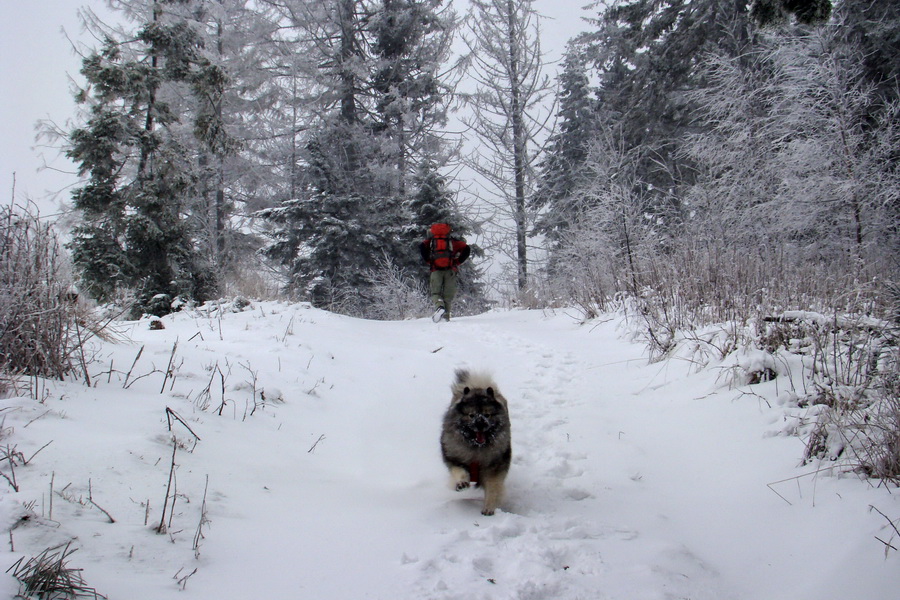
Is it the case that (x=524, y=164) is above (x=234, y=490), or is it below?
above

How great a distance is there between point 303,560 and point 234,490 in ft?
2.40

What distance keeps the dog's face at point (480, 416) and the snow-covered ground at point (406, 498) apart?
445 mm

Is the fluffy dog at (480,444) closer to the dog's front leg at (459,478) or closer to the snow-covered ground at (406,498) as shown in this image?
the dog's front leg at (459,478)

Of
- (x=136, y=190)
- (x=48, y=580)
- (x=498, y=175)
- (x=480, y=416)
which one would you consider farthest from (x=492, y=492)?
(x=498, y=175)

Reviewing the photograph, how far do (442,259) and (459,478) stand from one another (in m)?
8.16

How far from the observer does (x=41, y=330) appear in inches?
124

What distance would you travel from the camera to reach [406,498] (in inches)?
118

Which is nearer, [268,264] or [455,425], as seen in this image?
[455,425]

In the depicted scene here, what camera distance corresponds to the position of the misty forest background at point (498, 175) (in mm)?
4297

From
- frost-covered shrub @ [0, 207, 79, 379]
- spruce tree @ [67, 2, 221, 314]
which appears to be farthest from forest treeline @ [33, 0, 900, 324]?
frost-covered shrub @ [0, 207, 79, 379]

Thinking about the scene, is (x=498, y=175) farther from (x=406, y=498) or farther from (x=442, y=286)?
(x=406, y=498)

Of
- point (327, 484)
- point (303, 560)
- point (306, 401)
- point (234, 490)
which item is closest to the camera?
point (303, 560)

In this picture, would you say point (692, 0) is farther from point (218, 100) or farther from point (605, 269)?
point (218, 100)

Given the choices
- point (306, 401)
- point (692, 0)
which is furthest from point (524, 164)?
point (306, 401)
